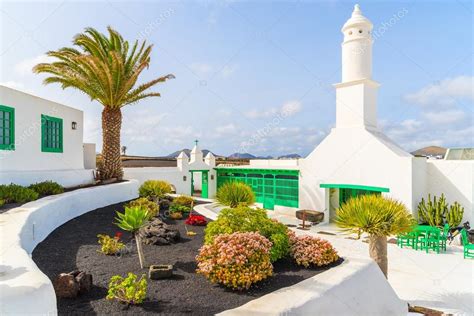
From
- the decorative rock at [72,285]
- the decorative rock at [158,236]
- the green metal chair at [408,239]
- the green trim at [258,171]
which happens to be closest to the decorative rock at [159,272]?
the decorative rock at [72,285]

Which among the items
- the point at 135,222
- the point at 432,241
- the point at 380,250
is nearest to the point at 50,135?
the point at 135,222

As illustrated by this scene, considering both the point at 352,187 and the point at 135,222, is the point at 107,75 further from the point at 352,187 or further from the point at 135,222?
the point at 352,187

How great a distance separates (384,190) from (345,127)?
442 centimetres

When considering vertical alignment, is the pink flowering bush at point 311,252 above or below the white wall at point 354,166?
below

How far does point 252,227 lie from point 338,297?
2.68m

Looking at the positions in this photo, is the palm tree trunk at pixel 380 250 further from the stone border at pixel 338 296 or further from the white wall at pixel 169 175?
the white wall at pixel 169 175

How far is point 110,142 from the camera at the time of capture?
15742 mm

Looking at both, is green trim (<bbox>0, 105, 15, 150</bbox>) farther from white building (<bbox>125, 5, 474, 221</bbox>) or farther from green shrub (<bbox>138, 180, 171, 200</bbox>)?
white building (<bbox>125, 5, 474, 221</bbox>)

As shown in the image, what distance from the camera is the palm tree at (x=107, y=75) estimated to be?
46.2 feet

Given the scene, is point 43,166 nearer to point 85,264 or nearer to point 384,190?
point 85,264

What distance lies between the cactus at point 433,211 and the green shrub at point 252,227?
10.9 metres

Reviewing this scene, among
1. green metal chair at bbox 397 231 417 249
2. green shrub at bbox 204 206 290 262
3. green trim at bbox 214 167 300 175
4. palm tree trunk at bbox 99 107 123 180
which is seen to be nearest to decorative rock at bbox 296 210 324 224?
green trim at bbox 214 167 300 175

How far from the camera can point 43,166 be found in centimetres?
1309

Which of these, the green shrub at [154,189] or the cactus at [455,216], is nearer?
the cactus at [455,216]
